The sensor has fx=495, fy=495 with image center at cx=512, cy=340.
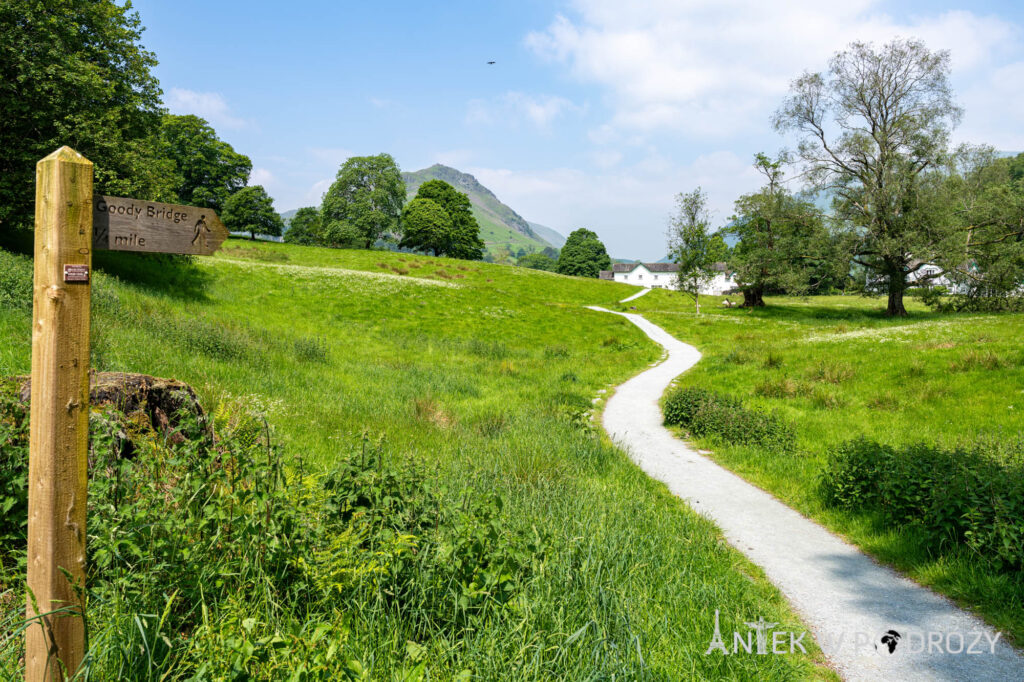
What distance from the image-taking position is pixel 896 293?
37.1 m

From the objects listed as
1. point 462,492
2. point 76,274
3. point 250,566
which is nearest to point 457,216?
point 462,492

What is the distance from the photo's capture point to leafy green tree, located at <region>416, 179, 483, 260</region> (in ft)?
271

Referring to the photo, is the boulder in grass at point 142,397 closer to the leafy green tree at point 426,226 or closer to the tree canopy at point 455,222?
the leafy green tree at point 426,226

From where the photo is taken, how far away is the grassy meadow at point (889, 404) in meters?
5.37

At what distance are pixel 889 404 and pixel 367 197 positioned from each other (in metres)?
74.0

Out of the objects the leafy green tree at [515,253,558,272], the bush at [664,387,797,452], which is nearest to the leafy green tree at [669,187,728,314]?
the bush at [664,387,797,452]

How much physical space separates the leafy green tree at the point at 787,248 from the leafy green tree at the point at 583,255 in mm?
65338

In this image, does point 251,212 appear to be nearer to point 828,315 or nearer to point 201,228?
point 828,315

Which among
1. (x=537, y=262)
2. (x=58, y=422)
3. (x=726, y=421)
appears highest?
(x=537, y=262)

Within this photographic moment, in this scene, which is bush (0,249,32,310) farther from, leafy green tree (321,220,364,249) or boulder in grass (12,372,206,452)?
leafy green tree (321,220,364,249)

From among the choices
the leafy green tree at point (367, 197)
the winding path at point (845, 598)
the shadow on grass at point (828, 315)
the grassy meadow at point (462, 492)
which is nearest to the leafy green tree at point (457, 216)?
the leafy green tree at point (367, 197)

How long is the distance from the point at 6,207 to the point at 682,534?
1092 inches

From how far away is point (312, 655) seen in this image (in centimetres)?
296

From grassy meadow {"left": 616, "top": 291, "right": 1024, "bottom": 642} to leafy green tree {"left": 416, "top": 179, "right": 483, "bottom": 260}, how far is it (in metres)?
62.8
